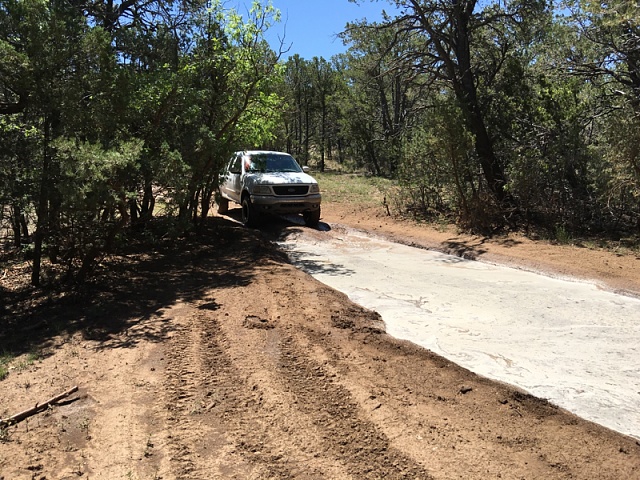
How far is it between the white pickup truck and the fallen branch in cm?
821

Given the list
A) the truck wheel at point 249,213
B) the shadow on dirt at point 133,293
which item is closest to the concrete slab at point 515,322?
the shadow on dirt at point 133,293

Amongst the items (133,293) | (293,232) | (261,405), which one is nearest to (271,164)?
(293,232)

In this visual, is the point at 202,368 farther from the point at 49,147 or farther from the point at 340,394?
the point at 49,147

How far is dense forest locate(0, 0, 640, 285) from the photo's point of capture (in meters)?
7.02

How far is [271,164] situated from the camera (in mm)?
13984

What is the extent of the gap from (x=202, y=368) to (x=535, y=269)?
23.4 ft

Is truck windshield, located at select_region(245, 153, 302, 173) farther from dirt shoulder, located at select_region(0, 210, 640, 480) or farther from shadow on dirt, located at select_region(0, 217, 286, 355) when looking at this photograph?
dirt shoulder, located at select_region(0, 210, 640, 480)

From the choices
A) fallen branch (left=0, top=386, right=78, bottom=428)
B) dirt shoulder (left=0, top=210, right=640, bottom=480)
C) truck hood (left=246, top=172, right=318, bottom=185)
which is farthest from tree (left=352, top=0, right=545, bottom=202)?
fallen branch (left=0, top=386, right=78, bottom=428)

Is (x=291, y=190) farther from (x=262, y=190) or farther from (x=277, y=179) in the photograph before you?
(x=262, y=190)

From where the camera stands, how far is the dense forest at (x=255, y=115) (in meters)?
7.02

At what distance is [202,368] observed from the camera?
480 cm

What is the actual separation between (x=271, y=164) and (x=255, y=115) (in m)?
2.80

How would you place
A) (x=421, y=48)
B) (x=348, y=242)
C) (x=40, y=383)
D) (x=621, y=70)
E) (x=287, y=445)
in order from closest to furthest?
(x=287, y=445), (x=40, y=383), (x=348, y=242), (x=621, y=70), (x=421, y=48)

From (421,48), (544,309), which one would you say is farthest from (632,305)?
(421,48)
